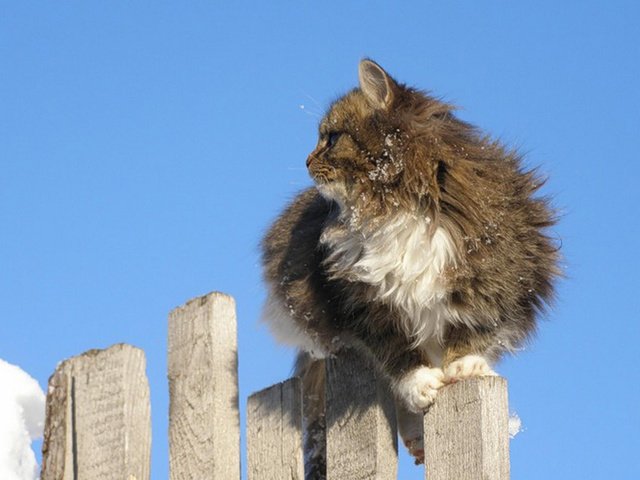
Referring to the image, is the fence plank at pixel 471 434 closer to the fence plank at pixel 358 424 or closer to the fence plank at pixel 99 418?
the fence plank at pixel 358 424

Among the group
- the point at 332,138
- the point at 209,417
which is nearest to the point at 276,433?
the point at 209,417

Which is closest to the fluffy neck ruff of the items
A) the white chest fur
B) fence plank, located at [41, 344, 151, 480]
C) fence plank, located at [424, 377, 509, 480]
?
the white chest fur

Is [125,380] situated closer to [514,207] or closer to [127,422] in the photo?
[127,422]

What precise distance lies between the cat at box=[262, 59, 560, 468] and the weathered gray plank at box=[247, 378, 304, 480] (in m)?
0.37

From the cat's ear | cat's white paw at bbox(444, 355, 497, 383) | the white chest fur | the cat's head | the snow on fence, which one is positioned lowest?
the snow on fence

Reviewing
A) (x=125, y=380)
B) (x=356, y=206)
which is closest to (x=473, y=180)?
(x=356, y=206)

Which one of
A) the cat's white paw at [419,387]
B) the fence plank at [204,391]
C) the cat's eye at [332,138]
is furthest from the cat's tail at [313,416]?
the cat's eye at [332,138]

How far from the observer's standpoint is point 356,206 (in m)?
3.25

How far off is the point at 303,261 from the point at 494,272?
76cm

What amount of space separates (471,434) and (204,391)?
0.74 metres

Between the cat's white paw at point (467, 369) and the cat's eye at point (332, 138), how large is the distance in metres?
0.88

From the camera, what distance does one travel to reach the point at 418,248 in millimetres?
3121

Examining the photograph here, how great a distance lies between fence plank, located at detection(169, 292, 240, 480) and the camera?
8.72 feet

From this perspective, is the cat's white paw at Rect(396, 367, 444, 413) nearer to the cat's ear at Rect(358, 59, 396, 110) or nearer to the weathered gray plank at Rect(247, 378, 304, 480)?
the weathered gray plank at Rect(247, 378, 304, 480)
